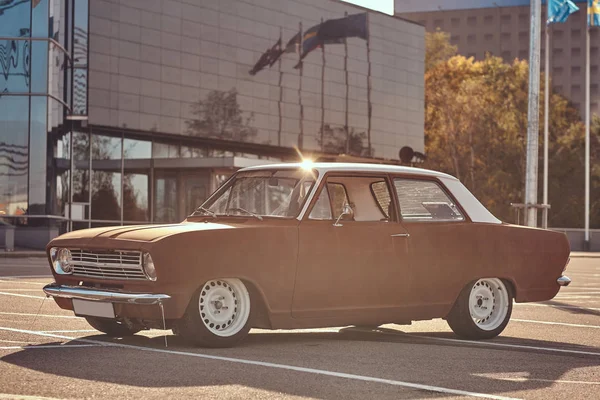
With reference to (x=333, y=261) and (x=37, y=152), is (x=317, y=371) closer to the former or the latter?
(x=333, y=261)

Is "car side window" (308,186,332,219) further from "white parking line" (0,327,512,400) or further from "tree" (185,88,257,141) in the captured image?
"tree" (185,88,257,141)

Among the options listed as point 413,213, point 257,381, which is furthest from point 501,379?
point 413,213

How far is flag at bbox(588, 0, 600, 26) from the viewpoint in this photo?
144ft

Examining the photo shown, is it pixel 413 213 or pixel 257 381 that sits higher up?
pixel 413 213

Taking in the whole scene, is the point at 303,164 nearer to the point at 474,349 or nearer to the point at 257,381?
the point at 474,349

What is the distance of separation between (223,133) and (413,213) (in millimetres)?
37092

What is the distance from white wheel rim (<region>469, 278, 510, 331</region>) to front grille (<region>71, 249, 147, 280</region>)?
3561 millimetres

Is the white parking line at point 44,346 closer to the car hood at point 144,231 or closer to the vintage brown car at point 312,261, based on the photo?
the vintage brown car at point 312,261

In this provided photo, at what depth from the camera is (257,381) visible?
768 centimetres

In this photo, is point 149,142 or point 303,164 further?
point 149,142

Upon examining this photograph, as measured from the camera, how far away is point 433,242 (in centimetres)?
1108

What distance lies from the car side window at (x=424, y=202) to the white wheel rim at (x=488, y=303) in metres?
0.73

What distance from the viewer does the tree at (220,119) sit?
153 feet

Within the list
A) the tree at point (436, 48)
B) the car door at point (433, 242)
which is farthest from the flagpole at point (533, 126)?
the tree at point (436, 48)
